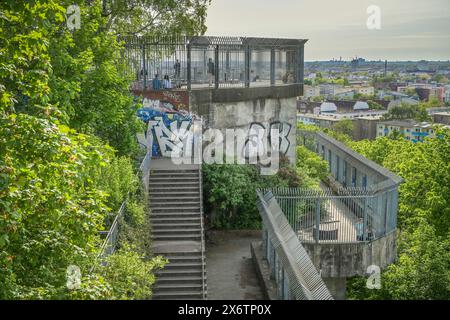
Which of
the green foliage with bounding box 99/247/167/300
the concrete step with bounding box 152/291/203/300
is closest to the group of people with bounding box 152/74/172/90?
the concrete step with bounding box 152/291/203/300

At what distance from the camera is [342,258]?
22.0 m

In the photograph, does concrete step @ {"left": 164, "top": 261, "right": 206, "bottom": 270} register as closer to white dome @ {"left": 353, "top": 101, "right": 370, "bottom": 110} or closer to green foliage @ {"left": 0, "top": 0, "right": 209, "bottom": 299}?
green foliage @ {"left": 0, "top": 0, "right": 209, "bottom": 299}

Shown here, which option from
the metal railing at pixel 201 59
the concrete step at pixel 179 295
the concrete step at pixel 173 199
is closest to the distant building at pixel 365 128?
the metal railing at pixel 201 59

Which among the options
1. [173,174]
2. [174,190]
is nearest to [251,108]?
[173,174]

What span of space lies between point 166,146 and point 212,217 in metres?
4.68

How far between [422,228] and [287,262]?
813 centimetres

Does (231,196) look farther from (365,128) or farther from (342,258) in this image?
(365,128)

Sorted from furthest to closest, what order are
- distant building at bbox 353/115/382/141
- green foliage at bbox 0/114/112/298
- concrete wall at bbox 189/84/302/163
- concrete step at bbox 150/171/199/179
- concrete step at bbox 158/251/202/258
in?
distant building at bbox 353/115/382/141 < concrete wall at bbox 189/84/302/163 < concrete step at bbox 150/171/199/179 < concrete step at bbox 158/251/202/258 < green foliage at bbox 0/114/112/298

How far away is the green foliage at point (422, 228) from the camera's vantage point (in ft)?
67.4

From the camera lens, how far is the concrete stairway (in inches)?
830

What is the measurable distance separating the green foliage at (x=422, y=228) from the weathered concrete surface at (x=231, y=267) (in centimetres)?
406

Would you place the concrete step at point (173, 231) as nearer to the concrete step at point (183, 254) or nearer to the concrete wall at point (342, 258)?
the concrete step at point (183, 254)

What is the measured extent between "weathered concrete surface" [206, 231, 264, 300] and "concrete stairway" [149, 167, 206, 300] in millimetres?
988
